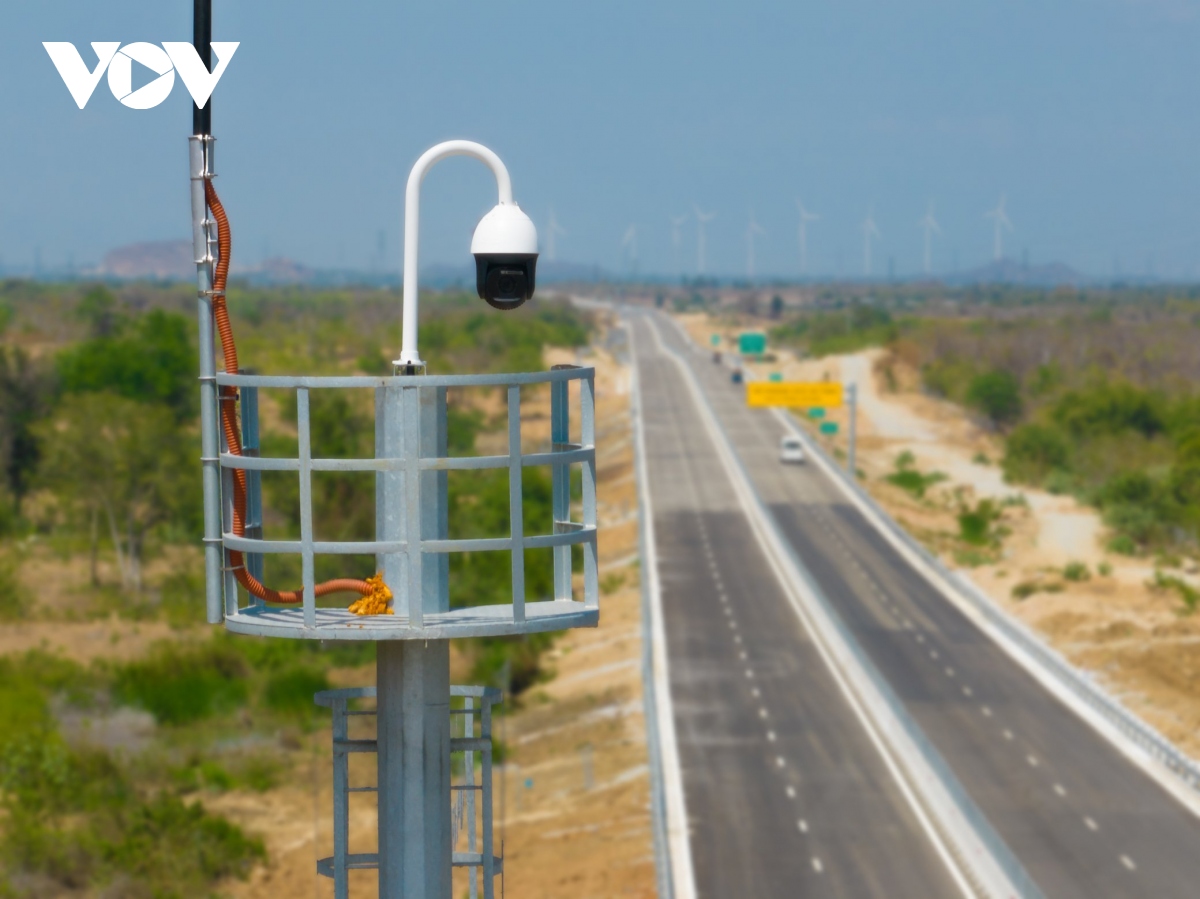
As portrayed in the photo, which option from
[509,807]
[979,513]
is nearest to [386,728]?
[509,807]

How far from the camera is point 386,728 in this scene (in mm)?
9992

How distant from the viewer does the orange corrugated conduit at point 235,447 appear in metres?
9.75

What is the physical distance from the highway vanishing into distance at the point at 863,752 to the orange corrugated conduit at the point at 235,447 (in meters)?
24.2

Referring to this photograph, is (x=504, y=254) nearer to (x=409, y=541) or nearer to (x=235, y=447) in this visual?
(x=409, y=541)

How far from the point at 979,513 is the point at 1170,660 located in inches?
1332

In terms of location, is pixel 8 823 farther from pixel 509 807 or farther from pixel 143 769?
pixel 509 807

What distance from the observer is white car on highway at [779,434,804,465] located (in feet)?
327

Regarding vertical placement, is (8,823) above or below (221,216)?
below

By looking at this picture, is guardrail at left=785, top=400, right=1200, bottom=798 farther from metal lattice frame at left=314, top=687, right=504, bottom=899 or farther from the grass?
metal lattice frame at left=314, top=687, right=504, bottom=899

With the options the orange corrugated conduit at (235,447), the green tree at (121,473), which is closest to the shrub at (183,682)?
the green tree at (121,473)

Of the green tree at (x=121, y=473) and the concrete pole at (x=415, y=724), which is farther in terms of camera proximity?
the green tree at (x=121, y=473)

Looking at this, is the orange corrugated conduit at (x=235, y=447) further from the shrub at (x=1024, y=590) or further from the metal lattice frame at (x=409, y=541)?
the shrub at (x=1024, y=590)

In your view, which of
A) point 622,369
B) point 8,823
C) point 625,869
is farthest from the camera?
point 622,369

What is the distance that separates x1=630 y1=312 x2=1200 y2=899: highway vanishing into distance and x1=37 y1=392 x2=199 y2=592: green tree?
23.3m
